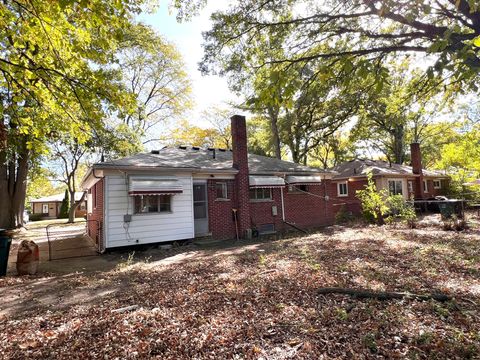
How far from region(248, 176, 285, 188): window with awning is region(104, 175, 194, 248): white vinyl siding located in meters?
2.98

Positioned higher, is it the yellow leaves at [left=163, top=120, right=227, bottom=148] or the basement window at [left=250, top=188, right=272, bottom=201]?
the yellow leaves at [left=163, top=120, right=227, bottom=148]

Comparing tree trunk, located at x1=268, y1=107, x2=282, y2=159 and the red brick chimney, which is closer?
the red brick chimney

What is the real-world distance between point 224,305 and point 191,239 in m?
7.20

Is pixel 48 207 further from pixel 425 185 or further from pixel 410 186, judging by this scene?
pixel 425 185

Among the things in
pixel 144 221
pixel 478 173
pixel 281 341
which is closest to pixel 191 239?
pixel 144 221

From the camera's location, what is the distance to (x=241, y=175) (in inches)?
484

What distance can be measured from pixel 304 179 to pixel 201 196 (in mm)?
5680

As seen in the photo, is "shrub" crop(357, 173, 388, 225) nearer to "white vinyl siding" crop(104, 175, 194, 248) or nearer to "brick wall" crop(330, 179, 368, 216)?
"brick wall" crop(330, 179, 368, 216)

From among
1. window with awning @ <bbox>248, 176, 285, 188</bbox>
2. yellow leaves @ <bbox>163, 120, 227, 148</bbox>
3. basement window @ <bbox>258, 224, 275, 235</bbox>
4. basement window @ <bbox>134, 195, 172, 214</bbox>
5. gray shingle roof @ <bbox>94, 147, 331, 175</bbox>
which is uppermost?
yellow leaves @ <bbox>163, 120, 227, 148</bbox>

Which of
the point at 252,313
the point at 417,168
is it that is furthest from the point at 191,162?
the point at 417,168

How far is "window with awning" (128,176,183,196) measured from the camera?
9336 mm

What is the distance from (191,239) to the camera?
11.1 m

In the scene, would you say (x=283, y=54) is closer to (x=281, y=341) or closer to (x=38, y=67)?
(x=38, y=67)

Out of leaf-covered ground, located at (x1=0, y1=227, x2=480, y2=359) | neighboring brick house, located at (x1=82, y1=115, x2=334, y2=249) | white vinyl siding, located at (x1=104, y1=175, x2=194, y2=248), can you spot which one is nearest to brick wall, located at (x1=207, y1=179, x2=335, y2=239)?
neighboring brick house, located at (x1=82, y1=115, x2=334, y2=249)
